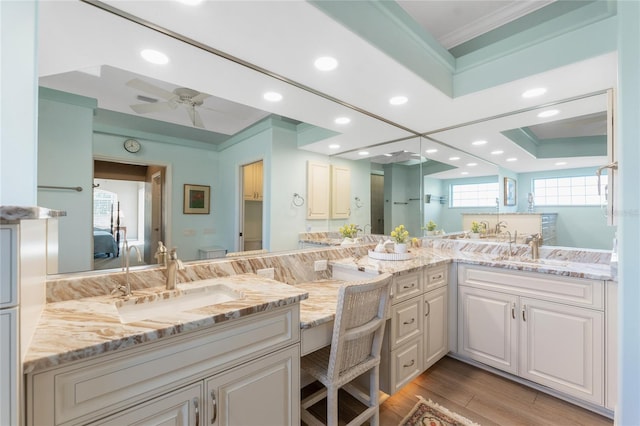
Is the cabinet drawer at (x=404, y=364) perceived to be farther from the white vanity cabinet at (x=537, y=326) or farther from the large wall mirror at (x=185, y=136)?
the large wall mirror at (x=185, y=136)

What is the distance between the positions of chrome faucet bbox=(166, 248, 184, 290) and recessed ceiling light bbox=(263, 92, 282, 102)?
1206 mm

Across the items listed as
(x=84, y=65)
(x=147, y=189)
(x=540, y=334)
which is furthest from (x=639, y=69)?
(x=84, y=65)

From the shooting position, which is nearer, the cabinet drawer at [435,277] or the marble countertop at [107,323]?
the marble countertop at [107,323]

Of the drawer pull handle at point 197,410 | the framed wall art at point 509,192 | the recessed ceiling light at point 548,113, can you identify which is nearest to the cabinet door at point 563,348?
the framed wall art at point 509,192

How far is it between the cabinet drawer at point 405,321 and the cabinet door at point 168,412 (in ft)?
4.17

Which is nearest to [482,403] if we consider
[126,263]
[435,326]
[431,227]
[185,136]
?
[435,326]

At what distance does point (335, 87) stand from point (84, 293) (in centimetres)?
188

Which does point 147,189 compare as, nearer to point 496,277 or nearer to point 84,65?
point 84,65

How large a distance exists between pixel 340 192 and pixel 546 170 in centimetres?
189

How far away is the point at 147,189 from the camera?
1.40 meters

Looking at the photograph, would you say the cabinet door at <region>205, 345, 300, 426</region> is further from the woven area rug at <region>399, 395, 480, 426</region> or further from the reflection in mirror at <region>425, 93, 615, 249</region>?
the reflection in mirror at <region>425, 93, 615, 249</region>

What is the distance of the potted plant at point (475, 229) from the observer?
2855 millimetres

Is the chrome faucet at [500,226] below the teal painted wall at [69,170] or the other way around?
below

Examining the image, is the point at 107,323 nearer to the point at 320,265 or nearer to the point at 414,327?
the point at 320,265
